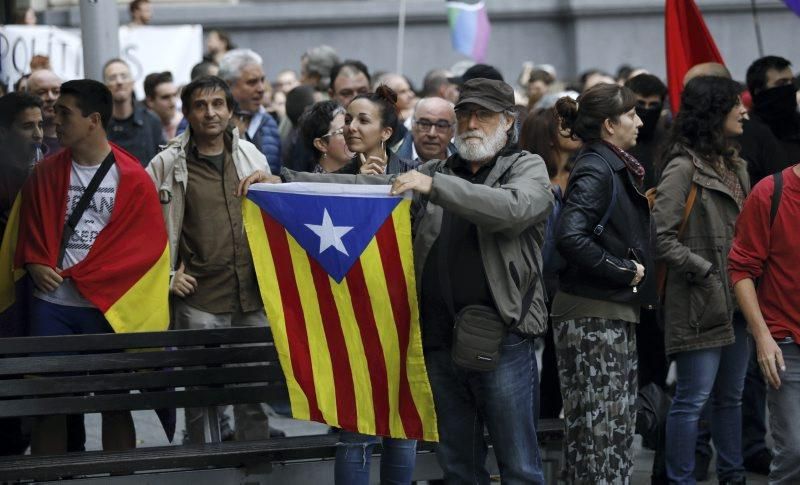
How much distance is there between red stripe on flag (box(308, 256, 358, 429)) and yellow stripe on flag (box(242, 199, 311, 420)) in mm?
173

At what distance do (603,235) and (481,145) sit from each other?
1045 millimetres

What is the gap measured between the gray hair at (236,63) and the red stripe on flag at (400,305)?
12.2 feet

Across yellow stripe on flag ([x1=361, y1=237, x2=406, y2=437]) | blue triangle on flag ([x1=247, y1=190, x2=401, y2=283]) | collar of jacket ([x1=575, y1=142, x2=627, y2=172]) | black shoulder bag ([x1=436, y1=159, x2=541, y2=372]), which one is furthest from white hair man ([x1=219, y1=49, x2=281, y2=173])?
black shoulder bag ([x1=436, y1=159, x2=541, y2=372])

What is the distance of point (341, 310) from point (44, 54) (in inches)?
267

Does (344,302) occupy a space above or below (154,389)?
above

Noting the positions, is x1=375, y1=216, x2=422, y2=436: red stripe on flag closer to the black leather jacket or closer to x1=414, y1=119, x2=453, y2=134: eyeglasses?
the black leather jacket

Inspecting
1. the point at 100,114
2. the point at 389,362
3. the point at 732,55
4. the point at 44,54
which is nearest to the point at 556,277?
the point at 389,362

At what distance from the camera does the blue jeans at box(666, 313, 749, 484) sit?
742 cm

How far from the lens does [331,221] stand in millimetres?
6215

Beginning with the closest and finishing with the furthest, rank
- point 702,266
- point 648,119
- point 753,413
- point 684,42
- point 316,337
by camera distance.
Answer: point 316,337, point 702,266, point 753,413, point 648,119, point 684,42

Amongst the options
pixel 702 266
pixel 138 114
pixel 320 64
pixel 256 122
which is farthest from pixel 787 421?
pixel 320 64

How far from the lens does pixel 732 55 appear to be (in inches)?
843

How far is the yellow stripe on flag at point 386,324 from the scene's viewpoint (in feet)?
20.2

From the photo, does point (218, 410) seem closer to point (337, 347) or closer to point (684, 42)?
point (337, 347)
